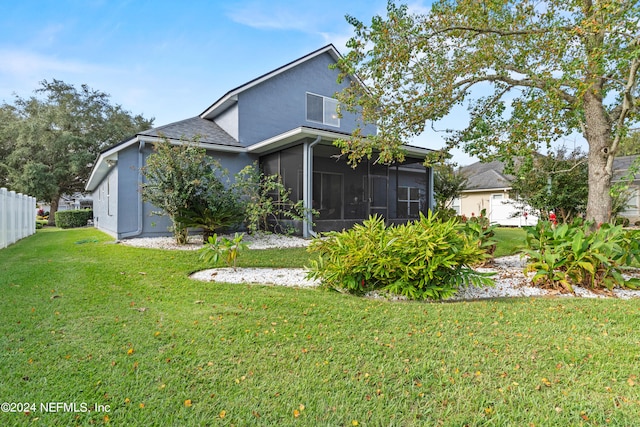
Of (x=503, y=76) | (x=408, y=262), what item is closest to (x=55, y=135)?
(x=503, y=76)

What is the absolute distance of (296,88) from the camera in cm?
1356

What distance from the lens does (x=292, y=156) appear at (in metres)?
10.6

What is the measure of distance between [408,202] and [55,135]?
2482cm

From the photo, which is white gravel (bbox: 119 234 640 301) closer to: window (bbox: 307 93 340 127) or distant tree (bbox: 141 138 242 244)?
distant tree (bbox: 141 138 242 244)

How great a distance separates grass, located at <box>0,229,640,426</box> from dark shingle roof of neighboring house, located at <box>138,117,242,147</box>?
7.41 metres

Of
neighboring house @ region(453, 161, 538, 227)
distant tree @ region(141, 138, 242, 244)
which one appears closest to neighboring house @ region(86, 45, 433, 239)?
distant tree @ region(141, 138, 242, 244)

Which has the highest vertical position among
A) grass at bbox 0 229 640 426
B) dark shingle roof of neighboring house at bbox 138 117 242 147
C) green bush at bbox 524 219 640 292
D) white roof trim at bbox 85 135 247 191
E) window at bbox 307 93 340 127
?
window at bbox 307 93 340 127

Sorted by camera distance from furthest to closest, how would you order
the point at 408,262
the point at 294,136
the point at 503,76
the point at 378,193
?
the point at 378,193 < the point at 294,136 < the point at 503,76 < the point at 408,262

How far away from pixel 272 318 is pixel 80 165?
1011 inches

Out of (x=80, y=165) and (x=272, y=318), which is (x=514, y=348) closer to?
(x=272, y=318)

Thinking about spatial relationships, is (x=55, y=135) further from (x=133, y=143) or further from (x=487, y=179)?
(x=487, y=179)

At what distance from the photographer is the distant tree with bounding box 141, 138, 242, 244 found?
834 centimetres

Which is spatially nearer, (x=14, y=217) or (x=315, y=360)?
(x=315, y=360)

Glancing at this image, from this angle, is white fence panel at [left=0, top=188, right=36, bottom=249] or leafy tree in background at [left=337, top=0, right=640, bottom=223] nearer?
leafy tree in background at [left=337, top=0, right=640, bottom=223]
